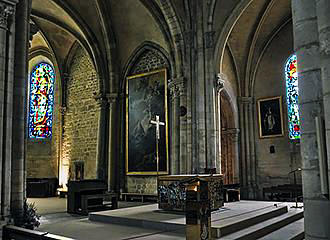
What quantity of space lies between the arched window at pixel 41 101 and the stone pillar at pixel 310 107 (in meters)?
16.5

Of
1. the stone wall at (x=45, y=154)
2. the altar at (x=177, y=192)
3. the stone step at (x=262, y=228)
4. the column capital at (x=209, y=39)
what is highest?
the column capital at (x=209, y=39)

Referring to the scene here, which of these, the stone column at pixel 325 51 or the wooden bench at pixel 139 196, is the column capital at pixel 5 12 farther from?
the wooden bench at pixel 139 196

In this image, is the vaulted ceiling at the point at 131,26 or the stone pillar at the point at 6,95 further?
the vaulted ceiling at the point at 131,26

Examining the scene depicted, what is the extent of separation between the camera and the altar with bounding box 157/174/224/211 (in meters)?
7.29

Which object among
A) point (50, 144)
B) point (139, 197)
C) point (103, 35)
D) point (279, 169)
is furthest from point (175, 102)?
point (50, 144)

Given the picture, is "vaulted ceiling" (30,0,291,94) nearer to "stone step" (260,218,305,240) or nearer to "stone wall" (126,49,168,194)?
"stone wall" (126,49,168,194)

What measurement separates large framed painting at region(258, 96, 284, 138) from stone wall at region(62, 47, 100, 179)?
7931 millimetres

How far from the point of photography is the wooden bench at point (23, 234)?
14.7ft

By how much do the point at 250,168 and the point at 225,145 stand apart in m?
1.63

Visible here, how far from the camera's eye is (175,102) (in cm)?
1247

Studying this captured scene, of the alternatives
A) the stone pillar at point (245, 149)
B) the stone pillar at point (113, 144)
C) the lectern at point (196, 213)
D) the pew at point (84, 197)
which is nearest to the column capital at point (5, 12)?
the lectern at point (196, 213)

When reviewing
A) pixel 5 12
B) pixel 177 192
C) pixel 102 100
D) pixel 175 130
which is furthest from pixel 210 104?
pixel 5 12

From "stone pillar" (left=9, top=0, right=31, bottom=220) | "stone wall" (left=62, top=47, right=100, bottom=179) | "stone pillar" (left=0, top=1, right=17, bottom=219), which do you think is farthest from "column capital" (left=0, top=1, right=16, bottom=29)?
"stone wall" (left=62, top=47, right=100, bottom=179)

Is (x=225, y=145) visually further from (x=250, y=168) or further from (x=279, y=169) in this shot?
(x=279, y=169)
